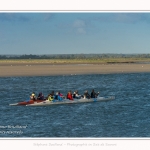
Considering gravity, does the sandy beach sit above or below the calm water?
above

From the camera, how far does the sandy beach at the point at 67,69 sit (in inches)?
1313

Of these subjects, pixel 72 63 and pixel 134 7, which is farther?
pixel 72 63

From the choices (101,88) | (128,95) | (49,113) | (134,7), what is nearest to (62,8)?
(134,7)

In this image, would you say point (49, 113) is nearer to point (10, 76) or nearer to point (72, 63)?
point (10, 76)

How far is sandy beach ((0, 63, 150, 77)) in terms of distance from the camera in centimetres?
3334

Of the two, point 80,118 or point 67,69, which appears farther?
point 67,69

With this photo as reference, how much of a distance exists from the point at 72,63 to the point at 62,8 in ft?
96.9

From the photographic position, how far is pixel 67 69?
3666cm

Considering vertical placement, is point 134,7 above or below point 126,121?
above

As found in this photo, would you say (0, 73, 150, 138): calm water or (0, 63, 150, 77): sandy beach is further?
(0, 63, 150, 77): sandy beach

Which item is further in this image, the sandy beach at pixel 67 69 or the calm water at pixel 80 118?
the sandy beach at pixel 67 69

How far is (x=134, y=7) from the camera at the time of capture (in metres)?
11.4

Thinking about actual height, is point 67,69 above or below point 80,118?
above

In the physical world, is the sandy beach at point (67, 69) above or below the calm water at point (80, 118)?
above
